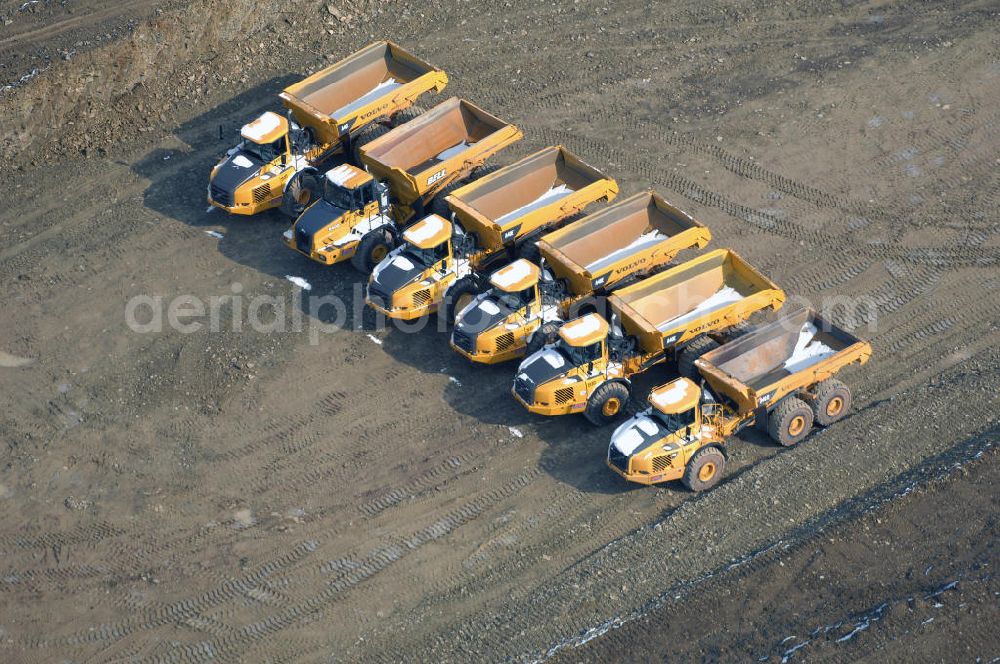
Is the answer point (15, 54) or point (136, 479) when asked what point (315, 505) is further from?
point (15, 54)

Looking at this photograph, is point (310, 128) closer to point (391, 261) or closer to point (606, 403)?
point (391, 261)

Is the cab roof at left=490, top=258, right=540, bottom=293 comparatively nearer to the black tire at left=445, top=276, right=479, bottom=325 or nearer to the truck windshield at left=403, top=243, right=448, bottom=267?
the black tire at left=445, top=276, right=479, bottom=325

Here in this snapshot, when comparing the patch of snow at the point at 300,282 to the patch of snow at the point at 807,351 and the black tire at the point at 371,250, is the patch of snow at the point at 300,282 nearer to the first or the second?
the black tire at the point at 371,250

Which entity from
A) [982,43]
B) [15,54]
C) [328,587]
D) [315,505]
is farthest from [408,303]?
[982,43]

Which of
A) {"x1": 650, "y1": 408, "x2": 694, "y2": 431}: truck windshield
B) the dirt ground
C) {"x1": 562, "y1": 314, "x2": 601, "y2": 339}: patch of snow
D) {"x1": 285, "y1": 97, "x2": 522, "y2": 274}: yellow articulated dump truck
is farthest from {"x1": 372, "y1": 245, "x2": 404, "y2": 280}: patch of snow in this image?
{"x1": 650, "y1": 408, "x2": 694, "y2": 431}: truck windshield

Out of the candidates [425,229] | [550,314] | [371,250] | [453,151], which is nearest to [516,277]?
[550,314]

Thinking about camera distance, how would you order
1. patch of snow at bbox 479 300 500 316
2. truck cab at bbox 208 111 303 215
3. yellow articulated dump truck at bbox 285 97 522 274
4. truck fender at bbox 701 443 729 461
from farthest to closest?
1. truck cab at bbox 208 111 303 215
2. yellow articulated dump truck at bbox 285 97 522 274
3. patch of snow at bbox 479 300 500 316
4. truck fender at bbox 701 443 729 461

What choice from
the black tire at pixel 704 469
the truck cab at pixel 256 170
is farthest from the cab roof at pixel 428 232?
the black tire at pixel 704 469
